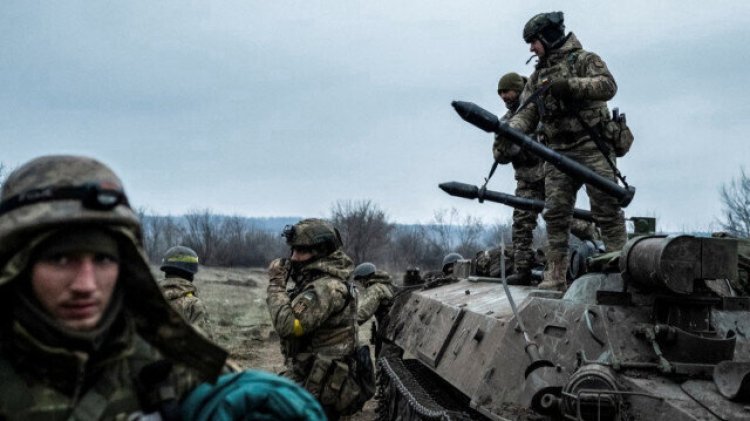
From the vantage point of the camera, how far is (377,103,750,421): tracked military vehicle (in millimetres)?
4441

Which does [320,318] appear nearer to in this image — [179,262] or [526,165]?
[179,262]

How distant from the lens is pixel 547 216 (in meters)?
7.57

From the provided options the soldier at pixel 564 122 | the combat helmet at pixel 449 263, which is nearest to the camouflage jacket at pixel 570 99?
the soldier at pixel 564 122

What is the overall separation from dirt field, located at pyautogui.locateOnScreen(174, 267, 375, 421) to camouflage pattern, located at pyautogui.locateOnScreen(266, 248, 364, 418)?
4.00 feet

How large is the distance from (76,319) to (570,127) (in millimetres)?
6067

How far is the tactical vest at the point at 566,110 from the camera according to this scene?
7348mm

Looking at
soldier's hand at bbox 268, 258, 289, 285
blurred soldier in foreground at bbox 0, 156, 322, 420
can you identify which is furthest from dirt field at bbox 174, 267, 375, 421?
blurred soldier in foreground at bbox 0, 156, 322, 420

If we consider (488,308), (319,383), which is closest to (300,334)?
(319,383)

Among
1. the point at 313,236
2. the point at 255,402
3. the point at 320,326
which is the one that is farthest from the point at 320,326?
the point at 255,402

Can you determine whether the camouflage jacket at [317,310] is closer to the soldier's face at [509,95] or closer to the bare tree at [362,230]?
the soldier's face at [509,95]

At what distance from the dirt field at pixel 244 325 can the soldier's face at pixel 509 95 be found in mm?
4524

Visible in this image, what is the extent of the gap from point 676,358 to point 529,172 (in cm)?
499

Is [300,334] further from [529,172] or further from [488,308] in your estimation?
[529,172]

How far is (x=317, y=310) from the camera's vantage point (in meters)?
5.60
